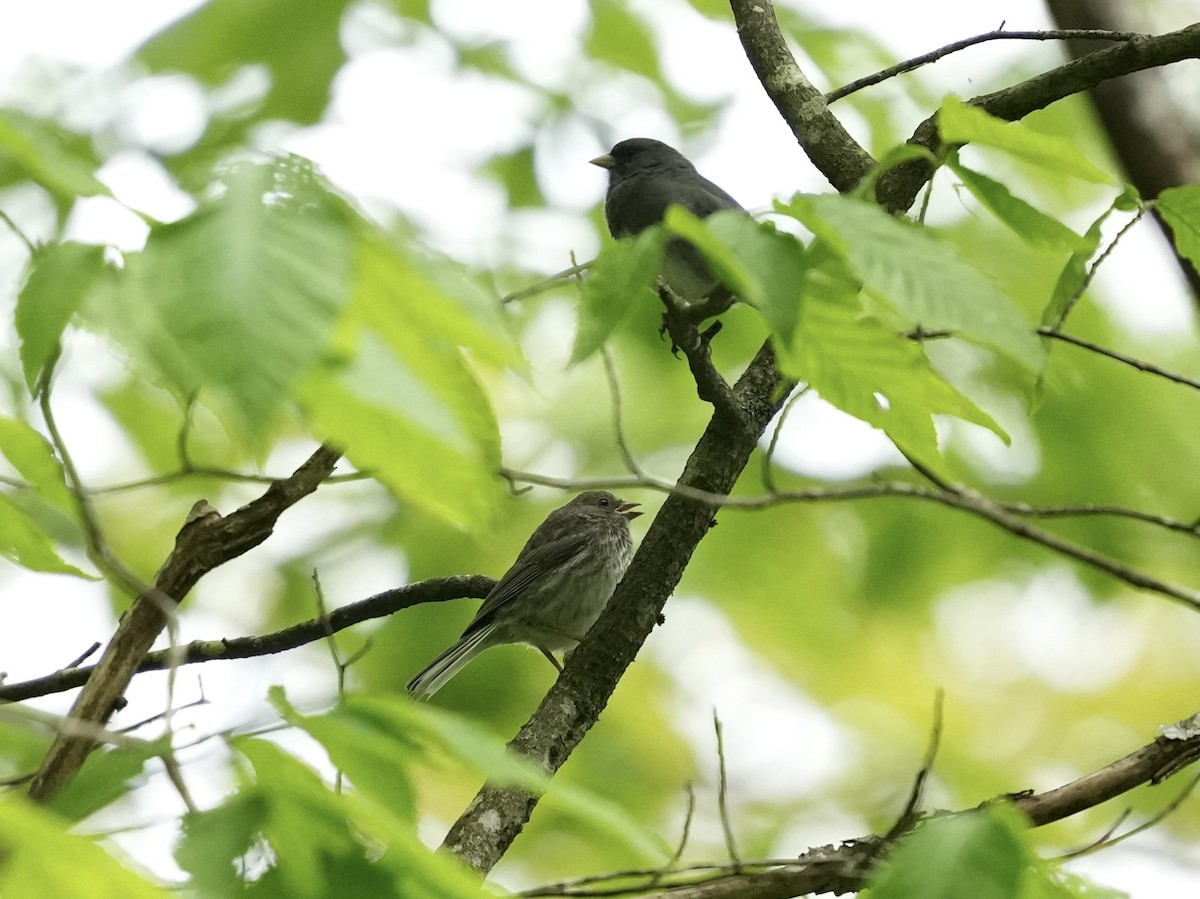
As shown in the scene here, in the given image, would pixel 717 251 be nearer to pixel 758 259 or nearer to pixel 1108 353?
pixel 758 259

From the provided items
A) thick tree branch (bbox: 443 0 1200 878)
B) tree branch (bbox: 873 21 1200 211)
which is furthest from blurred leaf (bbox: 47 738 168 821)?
tree branch (bbox: 873 21 1200 211)

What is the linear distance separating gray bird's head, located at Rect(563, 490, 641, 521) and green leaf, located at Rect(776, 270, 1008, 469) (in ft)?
16.6

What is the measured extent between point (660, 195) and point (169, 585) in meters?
3.97

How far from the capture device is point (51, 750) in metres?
1.42

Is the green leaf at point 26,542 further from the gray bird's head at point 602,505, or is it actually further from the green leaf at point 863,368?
the gray bird's head at point 602,505

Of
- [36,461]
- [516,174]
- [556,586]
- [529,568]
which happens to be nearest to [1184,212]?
[36,461]

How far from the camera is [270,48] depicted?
376cm

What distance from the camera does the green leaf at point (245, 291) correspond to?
728mm

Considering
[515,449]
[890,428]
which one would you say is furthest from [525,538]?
[890,428]

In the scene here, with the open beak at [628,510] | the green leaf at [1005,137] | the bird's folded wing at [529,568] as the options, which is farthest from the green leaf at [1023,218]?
the open beak at [628,510]

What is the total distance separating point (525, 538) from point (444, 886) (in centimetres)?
524

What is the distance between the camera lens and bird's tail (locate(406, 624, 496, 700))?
15.9ft

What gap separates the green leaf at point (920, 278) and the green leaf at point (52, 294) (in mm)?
649

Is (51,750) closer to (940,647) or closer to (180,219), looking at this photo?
(180,219)
